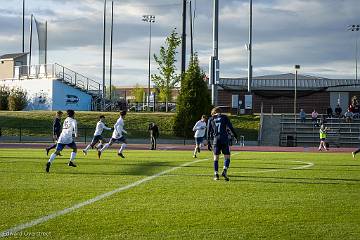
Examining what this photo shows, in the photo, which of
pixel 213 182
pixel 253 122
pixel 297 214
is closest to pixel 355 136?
pixel 253 122

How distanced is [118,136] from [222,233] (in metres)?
15.8

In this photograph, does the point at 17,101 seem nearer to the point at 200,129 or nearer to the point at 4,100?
the point at 4,100

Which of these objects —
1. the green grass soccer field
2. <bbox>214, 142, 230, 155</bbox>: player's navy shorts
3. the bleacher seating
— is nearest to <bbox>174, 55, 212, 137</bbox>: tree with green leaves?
the bleacher seating

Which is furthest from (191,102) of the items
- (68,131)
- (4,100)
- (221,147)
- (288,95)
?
(221,147)

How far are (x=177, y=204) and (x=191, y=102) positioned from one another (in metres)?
34.4

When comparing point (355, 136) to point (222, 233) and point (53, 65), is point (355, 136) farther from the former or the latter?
point (222, 233)

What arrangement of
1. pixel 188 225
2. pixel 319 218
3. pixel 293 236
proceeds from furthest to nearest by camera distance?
pixel 319 218
pixel 188 225
pixel 293 236

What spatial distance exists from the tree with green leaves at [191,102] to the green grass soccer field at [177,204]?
2797 cm

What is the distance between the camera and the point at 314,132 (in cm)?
4412

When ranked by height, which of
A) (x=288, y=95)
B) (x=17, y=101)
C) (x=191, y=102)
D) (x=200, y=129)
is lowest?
(x=200, y=129)

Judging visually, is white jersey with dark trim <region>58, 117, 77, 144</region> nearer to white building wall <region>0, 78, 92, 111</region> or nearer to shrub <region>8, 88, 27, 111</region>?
white building wall <region>0, 78, 92, 111</region>

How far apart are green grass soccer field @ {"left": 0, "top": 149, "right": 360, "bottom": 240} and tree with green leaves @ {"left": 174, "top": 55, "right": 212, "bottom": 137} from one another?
1101 inches

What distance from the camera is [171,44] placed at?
61.5 meters

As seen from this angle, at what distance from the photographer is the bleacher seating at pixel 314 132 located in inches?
1661
